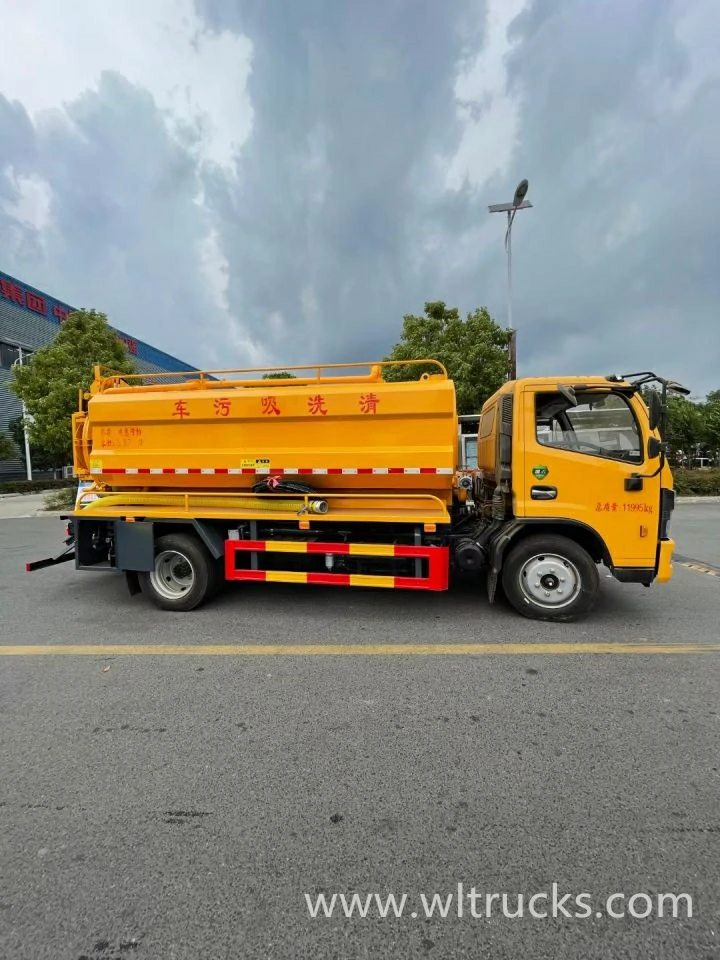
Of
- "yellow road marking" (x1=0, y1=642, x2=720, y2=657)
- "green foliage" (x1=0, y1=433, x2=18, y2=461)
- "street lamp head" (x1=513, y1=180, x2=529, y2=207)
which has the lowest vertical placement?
"yellow road marking" (x1=0, y1=642, x2=720, y2=657)

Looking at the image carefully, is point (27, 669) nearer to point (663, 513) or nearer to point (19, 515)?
point (663, 513)

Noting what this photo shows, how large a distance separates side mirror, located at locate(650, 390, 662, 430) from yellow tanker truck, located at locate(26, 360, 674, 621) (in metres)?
0.01

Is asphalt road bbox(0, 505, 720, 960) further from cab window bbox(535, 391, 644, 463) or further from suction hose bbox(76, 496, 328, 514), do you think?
cab window bbox(535, 391, 644, 463)

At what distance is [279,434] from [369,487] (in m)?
1.11

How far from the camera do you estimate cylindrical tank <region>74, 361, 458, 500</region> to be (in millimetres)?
4664

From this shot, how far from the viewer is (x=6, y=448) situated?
78.6 ft

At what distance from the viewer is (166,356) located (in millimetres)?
40000

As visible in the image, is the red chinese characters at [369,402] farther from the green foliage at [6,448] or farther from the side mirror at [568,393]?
the green foliage at [6,448]

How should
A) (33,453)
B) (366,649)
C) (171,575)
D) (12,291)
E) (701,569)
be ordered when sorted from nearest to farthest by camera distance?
(366,649) → (171,575) → (701,569) → (12,291) → (33,453)

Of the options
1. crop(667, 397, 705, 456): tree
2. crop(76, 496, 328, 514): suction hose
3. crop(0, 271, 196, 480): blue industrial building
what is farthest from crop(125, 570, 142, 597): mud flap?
crop(667, 397, 705, 456): tree

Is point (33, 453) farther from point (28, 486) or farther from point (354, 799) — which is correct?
point (354, 799)

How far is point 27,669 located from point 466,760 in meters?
3.42

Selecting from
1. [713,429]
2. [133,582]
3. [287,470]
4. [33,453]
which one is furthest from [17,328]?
[713,429]

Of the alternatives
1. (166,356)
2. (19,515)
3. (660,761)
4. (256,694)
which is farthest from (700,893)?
(166,356)
